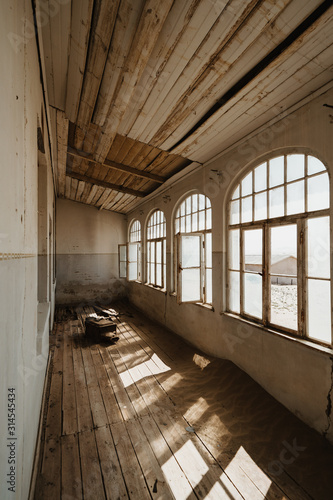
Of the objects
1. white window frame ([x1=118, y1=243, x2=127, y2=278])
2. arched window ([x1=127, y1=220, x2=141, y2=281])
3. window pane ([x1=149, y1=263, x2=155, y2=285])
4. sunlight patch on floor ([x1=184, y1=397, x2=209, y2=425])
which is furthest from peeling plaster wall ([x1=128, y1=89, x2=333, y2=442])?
white window frame ([x1=118, y1=243, x2=127, y2=278])

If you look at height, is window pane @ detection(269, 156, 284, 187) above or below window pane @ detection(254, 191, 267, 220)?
above

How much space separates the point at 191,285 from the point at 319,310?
197 centimetres

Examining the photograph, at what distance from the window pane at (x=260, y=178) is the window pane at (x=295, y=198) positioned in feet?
1.21

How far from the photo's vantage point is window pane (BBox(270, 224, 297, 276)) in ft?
8.65

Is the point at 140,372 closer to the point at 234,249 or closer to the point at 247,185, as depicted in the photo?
the point at 234,249

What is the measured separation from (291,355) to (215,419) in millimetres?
1085

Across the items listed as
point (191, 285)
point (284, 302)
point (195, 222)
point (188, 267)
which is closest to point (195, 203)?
point (195, 222)

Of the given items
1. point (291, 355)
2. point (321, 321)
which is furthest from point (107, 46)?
point (291, 355)

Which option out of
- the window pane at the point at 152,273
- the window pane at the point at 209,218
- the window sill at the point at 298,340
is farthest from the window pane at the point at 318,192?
the window pane at the point at 152,273

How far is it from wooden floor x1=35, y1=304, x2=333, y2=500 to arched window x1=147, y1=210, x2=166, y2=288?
2.52m

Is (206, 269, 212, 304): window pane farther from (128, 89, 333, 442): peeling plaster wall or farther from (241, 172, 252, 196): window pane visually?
(241, 172, 252, 196): window pane

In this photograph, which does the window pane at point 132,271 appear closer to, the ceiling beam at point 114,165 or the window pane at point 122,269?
the window pane at point 122,269

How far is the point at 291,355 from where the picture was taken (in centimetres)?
252

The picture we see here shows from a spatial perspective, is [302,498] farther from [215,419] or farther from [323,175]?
[323,175]
